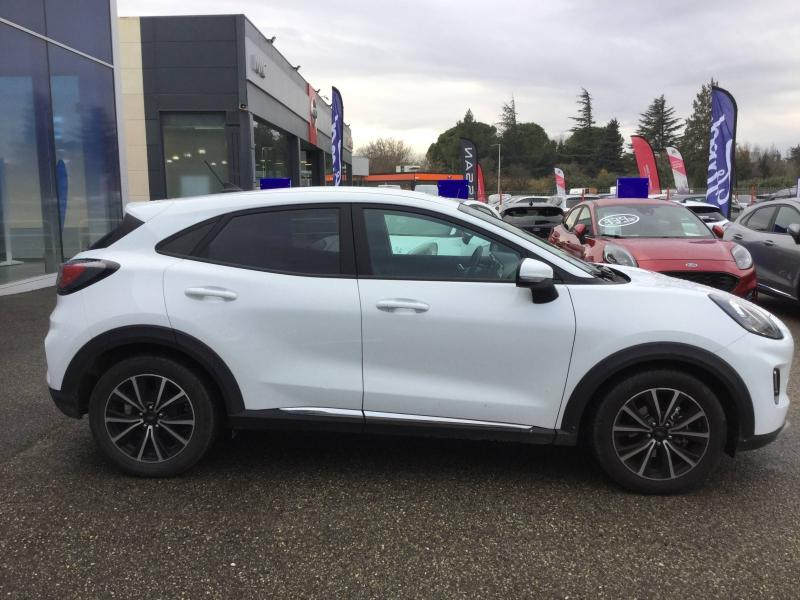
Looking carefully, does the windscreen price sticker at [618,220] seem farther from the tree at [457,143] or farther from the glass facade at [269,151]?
the tree at [457,143]

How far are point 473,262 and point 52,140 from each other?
34.2 feet

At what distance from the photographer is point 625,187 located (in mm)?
15531

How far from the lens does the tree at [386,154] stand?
340ft

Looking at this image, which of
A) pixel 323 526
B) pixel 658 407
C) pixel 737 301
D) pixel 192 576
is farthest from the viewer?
pixel 737 301

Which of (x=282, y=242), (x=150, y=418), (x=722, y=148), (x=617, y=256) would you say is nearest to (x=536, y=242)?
(x=282, y=242)

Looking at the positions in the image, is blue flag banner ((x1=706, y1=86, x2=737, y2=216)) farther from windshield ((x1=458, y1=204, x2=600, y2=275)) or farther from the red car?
windshield ((x1=458, y1=204, x2=600, y2=275))

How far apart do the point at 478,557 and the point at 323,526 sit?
762mm

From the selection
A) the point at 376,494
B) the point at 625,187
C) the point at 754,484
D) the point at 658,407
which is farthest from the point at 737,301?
the point at 625,187

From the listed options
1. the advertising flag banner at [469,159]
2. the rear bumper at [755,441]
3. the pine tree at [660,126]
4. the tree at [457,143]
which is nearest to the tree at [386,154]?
the tree at [457,143]

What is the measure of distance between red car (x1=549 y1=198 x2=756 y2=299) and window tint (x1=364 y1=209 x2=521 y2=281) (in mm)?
4031

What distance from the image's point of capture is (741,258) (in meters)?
7.33

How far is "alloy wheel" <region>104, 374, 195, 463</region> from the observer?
3590mm

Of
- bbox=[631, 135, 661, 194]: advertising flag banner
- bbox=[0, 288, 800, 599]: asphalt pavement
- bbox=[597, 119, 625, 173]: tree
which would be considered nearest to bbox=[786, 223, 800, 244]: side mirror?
bbox=[0, 288, 800, 599]: asphalt pavement

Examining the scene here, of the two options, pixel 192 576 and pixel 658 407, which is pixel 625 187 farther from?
pixel 192 576
